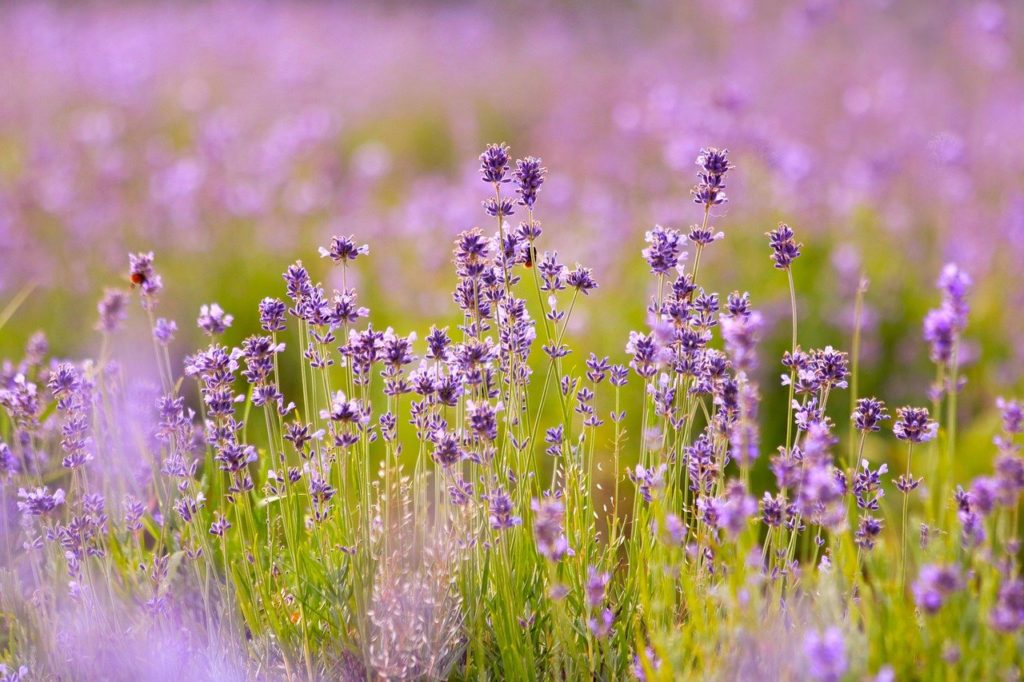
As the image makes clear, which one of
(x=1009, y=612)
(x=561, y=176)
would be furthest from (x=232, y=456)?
(x=561, y=176)

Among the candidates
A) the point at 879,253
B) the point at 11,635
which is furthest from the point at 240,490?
the point at 879,253

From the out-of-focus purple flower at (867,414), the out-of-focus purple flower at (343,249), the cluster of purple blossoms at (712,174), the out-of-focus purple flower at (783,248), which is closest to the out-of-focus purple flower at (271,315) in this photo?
the out-of-focus purple flower at (343,249)


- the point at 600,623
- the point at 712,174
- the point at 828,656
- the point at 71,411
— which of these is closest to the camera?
the point at 828,656

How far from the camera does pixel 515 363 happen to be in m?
2.09

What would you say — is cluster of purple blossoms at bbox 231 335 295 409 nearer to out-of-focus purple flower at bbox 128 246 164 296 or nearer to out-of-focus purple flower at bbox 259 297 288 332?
out-of-focus purple flower at bbox 259 297 288 332

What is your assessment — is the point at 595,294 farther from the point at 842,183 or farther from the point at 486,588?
the point at 486,588

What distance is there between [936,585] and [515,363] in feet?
2.97

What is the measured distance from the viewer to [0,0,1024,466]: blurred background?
16.6ft

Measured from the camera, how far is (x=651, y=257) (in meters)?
1.96

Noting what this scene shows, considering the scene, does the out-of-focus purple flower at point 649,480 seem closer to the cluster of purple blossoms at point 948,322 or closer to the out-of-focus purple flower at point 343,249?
the cluster of purple blossoms at point 948,322

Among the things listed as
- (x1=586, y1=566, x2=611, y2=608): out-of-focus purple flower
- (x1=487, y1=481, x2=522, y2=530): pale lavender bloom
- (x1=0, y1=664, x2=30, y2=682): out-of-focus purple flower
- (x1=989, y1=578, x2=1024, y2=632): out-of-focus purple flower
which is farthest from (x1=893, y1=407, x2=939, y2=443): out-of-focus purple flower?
(x1=0, y1=664, x2=30, y2=682): out-of-focus purple flower

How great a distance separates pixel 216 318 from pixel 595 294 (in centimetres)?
329

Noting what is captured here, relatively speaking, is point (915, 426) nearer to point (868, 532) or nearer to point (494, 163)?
point (868, 532)

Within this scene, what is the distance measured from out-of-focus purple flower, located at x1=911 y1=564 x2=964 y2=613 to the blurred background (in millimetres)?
2641
